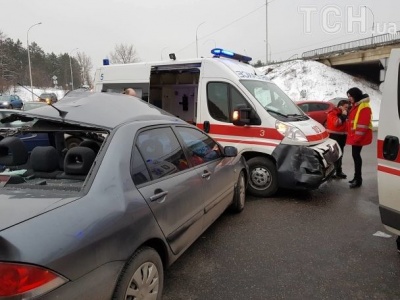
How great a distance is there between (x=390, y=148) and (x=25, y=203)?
119 inches

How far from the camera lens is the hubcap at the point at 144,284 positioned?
2.18 metres

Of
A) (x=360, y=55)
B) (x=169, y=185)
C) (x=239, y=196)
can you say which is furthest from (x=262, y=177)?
(x=360, y=55)

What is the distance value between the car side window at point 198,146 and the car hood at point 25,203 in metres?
1.58

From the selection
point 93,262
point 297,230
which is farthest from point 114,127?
point 297,230

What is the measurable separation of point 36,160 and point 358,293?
2983 mm

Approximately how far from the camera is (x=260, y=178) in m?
5.71

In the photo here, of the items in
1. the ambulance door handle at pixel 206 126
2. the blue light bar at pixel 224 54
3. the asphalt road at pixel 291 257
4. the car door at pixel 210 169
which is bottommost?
the asphalt road at pixel 291 257

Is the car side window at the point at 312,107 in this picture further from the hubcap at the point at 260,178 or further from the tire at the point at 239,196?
the tire at the point at 239,196

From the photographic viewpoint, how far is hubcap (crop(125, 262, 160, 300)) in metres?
2.18

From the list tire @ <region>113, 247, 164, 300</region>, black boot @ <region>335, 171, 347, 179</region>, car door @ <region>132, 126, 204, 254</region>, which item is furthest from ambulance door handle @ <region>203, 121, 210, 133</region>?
tire @ <region>113, 247, 164, 300</region>

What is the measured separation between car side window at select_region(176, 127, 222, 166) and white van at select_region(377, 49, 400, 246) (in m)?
1.80

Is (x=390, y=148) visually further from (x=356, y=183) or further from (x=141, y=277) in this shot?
(x=356, y=183)

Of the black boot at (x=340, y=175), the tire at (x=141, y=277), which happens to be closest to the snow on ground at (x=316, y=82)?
the black boot at (x=340, y=175)

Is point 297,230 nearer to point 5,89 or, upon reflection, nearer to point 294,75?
point 294,75
